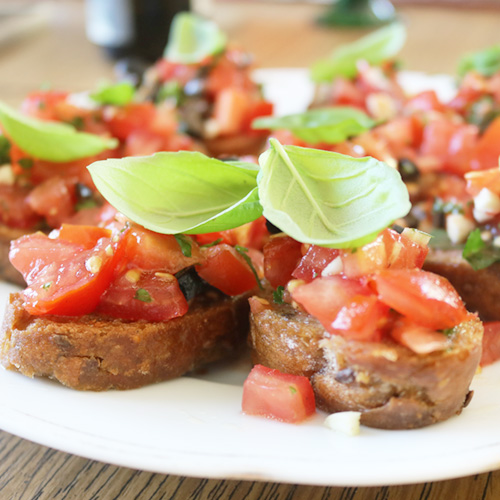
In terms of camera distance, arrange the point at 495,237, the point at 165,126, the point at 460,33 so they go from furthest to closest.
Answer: the point at 460,33 → the point at 165,126 → the point at 495,237

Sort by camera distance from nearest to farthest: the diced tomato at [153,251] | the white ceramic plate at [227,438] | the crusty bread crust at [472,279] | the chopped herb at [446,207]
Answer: the white ceramic plate at [227,438]
the diced tomato at [153,251]
the crusty bread crust at [472,279]
the chopped herb at [446,207]

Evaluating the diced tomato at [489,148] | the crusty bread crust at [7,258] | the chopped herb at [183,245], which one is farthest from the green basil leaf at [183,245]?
the diced tomato at [489,148]

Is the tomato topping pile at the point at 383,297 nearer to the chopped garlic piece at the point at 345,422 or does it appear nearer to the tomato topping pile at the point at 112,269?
the chopped garlic piece at the point at 345,422

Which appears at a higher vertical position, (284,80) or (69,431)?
(69,431)

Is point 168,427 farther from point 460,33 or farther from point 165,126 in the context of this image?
point 460,33

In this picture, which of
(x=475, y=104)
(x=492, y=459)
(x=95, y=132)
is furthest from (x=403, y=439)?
(x=475, y=104)

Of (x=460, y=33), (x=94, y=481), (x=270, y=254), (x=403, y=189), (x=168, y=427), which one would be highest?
(x=403, y=189)

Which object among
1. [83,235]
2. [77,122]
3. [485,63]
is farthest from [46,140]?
[485,63]
